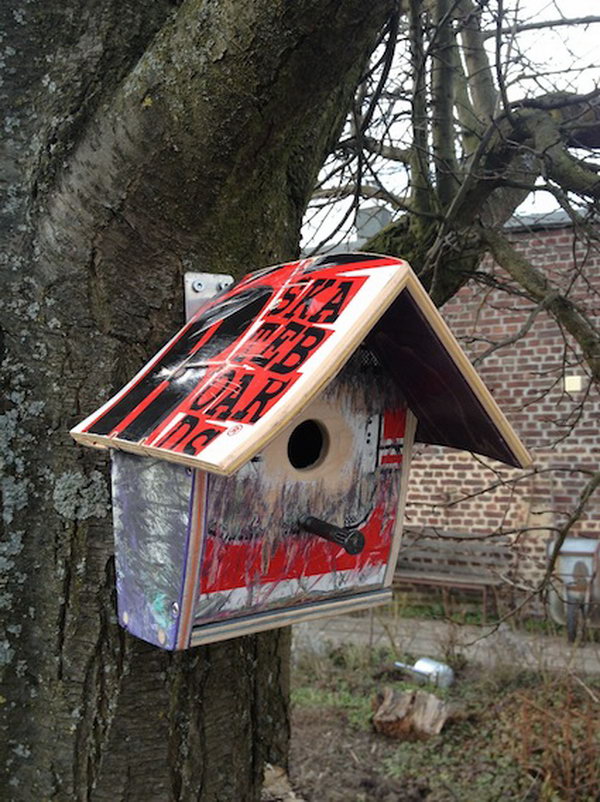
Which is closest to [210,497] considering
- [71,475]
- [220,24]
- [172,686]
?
[71,475]

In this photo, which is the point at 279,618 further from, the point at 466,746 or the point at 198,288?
the point at 466,746

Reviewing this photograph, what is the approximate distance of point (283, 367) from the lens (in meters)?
1.04

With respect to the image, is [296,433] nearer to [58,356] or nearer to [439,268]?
[58,356]

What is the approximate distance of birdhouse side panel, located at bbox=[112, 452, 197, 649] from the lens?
3.83ft

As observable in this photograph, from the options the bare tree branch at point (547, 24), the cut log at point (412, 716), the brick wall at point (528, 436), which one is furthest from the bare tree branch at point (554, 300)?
the brick wall at point (528, 436)

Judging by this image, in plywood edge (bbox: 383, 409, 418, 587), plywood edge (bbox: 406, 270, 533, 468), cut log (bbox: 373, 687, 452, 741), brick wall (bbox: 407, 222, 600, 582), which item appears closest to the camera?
plywood edge (bbox: 406, 270, 533, 468)

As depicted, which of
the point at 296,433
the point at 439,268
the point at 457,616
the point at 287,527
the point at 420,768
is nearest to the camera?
the point at 287,527

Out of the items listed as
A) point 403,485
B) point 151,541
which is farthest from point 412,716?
point 151,541

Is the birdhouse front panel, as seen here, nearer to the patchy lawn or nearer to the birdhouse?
the birdhouse

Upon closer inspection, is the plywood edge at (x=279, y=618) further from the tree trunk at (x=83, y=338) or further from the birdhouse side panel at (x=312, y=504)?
the tree trunk at (x=83, y=338)

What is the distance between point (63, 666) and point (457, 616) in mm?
5525

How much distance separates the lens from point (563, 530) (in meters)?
2.47

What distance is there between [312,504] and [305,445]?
0.44ft

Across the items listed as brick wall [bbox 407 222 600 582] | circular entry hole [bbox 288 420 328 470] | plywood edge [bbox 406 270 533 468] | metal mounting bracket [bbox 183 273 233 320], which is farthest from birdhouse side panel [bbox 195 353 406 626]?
brick wall [bbox 407 222 600 582]
